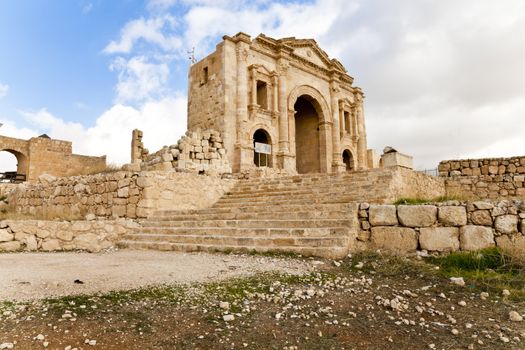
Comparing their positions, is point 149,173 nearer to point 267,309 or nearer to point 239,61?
point 267,309

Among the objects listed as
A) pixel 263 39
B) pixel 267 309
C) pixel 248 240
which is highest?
pixel 263 39

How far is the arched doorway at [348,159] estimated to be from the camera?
2389 centimetres

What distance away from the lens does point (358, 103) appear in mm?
25031

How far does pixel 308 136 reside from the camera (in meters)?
22.9

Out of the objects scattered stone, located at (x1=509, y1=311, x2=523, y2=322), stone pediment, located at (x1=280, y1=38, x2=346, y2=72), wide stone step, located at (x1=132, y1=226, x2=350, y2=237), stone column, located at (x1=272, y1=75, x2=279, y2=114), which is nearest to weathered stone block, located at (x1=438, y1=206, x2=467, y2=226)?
wide stone step, located at (x1=132, y1=226, x2=350, y2=237)

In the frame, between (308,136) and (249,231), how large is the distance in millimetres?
17290

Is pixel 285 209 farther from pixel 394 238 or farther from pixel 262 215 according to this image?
pixel 394 238

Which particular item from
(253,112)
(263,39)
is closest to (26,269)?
(253,112)

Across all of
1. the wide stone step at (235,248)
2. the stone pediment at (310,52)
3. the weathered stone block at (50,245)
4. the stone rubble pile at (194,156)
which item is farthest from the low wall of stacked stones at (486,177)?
the weathered stone block at (50,245)

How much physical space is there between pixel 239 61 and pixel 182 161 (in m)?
7.60

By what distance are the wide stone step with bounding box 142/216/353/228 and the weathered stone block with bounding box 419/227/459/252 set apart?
1097mm

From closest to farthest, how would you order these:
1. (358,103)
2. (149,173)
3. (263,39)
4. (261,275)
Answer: (261,275)
(149,173)
(263,39)
(358,103)

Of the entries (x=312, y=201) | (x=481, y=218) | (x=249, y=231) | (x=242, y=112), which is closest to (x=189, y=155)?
(x=242, y=112)

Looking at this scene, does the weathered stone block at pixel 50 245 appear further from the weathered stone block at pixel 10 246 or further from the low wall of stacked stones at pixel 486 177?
the low wall of stacked stones at pixel 486 177
